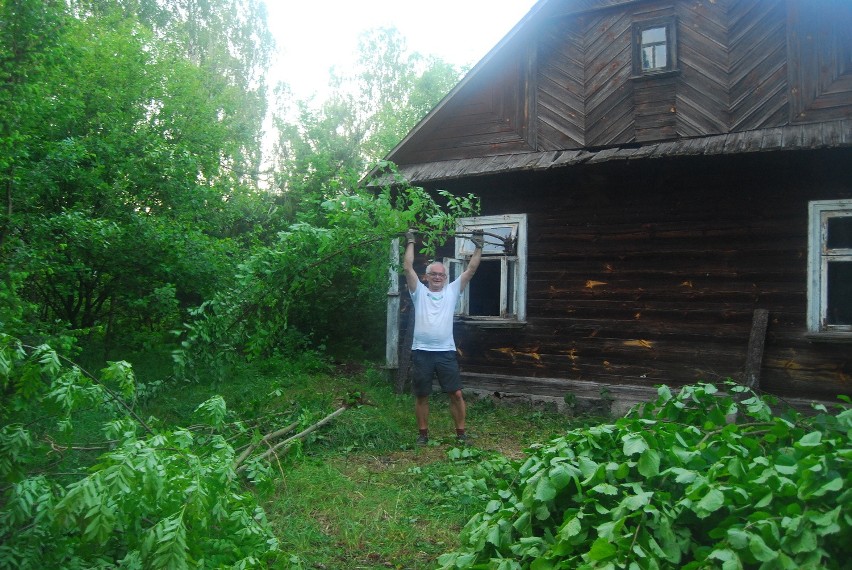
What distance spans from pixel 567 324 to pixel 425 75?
23.8 metres

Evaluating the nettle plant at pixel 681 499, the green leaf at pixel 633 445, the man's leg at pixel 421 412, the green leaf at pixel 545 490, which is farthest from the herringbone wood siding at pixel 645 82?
the green leaf at pixel 545 490

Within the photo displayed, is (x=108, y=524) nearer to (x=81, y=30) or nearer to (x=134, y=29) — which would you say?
(x=81, y=30)

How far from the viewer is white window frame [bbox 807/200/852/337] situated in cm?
668

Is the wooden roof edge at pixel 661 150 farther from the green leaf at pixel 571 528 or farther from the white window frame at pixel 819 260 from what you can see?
the green leaf at pixel 571 528

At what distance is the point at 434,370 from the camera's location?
6207 mm

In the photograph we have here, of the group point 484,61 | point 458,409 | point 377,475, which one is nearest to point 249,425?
point 377,475

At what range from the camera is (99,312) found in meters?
10.5

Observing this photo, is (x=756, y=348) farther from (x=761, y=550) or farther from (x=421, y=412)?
(x=761, y=550)

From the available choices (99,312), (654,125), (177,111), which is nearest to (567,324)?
(654,125)

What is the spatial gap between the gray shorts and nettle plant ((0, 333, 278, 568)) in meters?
2.80

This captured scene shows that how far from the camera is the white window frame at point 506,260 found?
27.6 feet

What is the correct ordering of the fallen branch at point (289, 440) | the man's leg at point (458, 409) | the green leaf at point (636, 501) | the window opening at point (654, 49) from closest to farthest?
the green leaf at point (636, 501) → the fallen branch at point (289, 440) → the man's leg at point (458, 409) → the window opening at point (654, 49)

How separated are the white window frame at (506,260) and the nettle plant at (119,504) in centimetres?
547

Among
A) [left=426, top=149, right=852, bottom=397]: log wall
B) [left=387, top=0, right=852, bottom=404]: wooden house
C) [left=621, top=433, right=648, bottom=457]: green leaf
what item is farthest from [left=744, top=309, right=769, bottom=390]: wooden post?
[left=621, top=433, right=648, bottom=457]: green leaf
